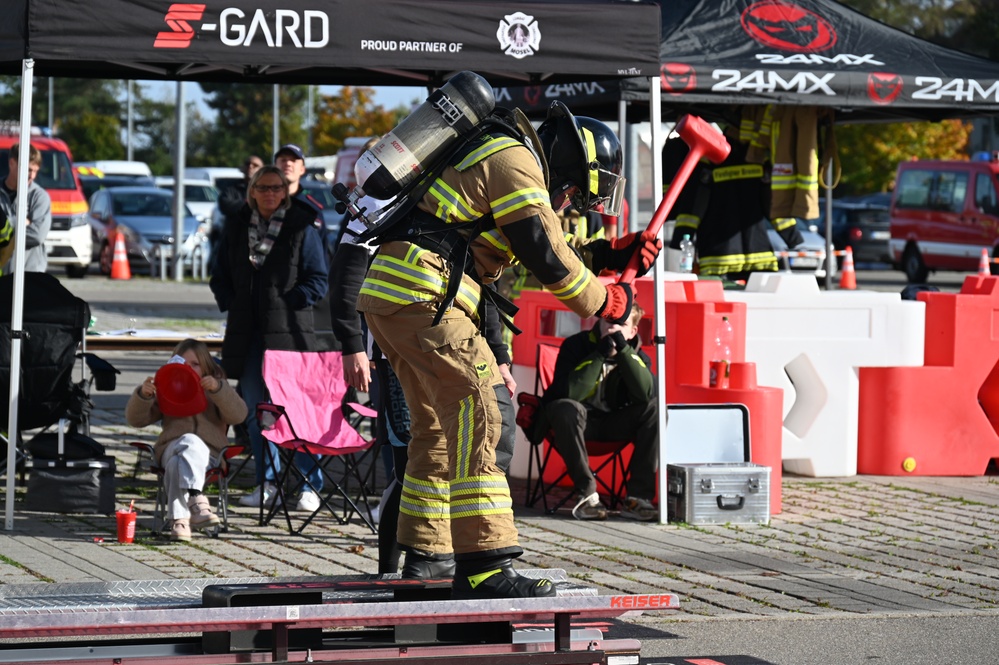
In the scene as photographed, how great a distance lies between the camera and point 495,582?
5227mm

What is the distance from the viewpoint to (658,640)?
608 centimetres

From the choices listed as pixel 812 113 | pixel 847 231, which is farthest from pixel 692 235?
pixel 847 231

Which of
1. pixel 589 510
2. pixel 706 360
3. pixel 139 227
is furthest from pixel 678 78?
pixel 139 227

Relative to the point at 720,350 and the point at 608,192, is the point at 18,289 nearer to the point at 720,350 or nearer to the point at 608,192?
the point at 608,192

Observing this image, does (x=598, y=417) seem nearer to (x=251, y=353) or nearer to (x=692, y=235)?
(x=251, y=353)

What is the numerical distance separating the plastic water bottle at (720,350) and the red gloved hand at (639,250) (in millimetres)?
3351

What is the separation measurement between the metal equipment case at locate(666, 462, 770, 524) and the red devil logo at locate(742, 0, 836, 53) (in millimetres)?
3358

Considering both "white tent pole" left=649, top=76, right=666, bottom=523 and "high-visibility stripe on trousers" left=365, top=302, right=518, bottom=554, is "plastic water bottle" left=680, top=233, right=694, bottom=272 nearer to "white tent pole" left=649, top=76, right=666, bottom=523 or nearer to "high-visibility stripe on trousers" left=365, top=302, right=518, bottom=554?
"white tent pole" left=649, top=76, right=666, bottom=523

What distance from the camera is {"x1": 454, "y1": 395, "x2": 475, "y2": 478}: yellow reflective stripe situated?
17.2 ft

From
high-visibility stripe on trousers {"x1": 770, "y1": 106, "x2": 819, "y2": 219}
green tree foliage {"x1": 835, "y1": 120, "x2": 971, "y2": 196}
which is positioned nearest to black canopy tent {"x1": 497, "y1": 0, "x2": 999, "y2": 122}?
high-visibility stripe on trousers {"x1": 770, "y1": 106, "x2": 819, "y2": 219}

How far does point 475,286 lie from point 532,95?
6025 mm

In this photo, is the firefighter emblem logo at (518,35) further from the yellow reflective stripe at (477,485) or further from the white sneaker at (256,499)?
the yellow reflective stripe at (477,485)

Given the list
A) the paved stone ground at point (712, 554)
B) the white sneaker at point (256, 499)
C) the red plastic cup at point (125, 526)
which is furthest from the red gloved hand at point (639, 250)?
the white sneaker at point (256, 499)

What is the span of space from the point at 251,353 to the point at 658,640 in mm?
3764
